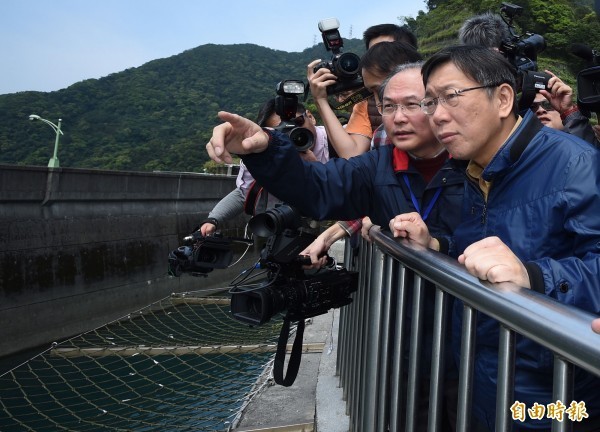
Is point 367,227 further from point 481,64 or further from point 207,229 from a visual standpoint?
point 207,229

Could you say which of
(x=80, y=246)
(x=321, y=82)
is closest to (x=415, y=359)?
(x=321, y=82)

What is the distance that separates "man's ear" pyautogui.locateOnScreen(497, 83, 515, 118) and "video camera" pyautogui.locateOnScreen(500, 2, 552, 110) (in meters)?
0.47

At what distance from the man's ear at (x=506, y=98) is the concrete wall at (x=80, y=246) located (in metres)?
8.28

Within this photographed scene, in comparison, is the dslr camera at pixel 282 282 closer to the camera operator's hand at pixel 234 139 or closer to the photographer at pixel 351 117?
the camera operator's hand at pixel 234 139

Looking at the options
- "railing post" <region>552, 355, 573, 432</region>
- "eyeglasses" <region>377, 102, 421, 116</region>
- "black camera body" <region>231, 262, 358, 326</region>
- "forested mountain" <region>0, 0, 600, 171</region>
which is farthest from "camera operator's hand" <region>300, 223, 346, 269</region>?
"forested mountain" <region>0, 0, 600, 171</region>

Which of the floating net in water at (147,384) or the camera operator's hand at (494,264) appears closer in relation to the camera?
the camera operator's hand at (494,264)

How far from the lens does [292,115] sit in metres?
2.82

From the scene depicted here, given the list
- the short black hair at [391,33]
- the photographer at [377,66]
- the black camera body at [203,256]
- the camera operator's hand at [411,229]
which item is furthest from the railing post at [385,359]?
the black camera body at [203,256]

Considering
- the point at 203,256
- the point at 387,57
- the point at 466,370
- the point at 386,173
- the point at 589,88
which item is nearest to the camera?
the point at 466,370

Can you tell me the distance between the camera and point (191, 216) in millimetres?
13977

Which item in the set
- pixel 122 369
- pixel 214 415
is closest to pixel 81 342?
pixel 122 369

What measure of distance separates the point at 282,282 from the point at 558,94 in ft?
4.82

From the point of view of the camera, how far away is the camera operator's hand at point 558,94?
2504 millimetres

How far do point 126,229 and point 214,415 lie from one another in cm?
806
